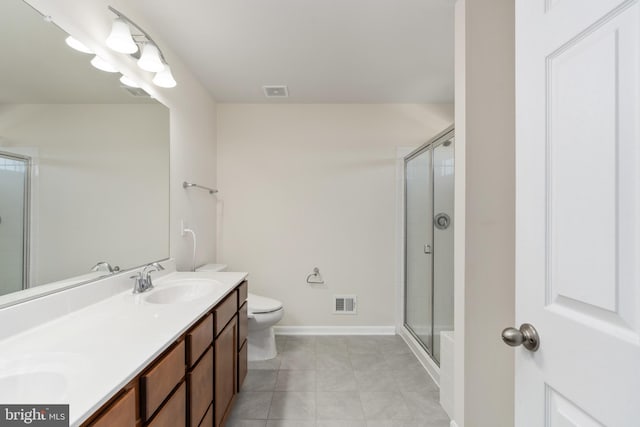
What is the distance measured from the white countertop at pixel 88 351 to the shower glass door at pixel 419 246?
1869mm

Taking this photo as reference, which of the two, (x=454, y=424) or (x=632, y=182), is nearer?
(x=632, y=182)

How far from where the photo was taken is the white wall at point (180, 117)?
1.27m

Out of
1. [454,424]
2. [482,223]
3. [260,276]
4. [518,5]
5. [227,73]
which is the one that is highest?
[227,73]

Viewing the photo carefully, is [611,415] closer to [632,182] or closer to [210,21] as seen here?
[632,182]

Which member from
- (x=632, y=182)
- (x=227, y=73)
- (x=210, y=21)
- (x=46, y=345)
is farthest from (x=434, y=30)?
(x=46, y=345)

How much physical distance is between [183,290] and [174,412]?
0.81m

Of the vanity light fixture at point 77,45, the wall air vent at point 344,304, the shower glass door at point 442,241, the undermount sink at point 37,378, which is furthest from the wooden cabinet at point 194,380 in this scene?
the shower glass door at point 442,241

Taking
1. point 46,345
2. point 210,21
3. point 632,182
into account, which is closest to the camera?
point 632,182

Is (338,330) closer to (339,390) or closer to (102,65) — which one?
(339,390)

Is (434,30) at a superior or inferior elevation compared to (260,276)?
superior

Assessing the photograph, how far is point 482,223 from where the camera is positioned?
4.68 ft

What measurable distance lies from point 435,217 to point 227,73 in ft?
7.03

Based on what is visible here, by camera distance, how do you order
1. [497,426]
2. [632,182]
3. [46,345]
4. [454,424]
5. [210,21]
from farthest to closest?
1. [210,21]
2. [454,424]
3. [497,426]
4. [46,345]
5. [632,182]

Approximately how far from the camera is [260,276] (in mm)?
2941
